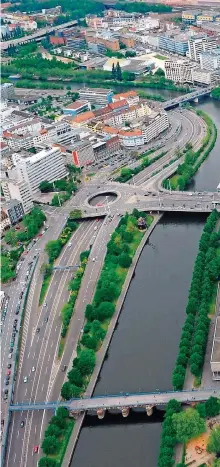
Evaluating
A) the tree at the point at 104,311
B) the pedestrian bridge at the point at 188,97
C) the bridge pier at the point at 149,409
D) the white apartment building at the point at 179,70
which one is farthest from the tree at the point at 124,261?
the white apartment building at the point at 179,70

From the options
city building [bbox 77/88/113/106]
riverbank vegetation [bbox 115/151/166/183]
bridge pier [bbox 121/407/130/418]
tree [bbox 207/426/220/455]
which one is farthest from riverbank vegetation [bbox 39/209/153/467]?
city building [bbox 77/88/113/106]

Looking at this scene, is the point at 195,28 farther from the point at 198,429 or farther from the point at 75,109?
the point at 198,429

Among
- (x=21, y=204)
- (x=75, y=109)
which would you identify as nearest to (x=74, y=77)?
(x=75, y=109)

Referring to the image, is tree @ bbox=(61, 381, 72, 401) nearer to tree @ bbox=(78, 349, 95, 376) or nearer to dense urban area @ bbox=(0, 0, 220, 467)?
dense urban area @ bbox=(0, 0, 220, 467)

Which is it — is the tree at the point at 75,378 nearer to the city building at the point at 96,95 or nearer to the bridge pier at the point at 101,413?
the bridge pier at the point at 101,413

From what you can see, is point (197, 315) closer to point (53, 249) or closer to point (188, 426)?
point (188, 426)

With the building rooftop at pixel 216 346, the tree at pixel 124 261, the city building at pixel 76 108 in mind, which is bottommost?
the building rooftop at pixel 216 346


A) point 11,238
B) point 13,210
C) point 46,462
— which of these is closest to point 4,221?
point 13,210
